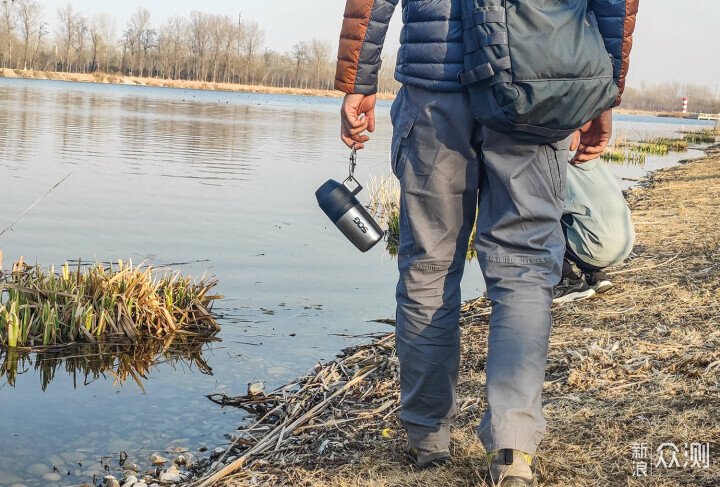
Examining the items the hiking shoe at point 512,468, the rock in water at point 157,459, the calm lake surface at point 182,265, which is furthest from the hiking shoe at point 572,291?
the hiking shoe at point 512,468

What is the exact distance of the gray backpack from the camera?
261cm

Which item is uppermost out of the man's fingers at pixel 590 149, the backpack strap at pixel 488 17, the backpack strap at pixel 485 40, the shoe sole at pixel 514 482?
the backpack strap at pixel 488 17

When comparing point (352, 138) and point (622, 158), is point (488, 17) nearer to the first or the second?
point (352, 138)

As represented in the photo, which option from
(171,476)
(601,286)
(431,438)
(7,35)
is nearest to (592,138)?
(431,438)

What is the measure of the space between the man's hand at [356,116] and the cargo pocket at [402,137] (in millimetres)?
208

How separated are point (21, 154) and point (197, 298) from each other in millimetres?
13935

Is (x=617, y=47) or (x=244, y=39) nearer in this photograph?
(x=617, y=47)

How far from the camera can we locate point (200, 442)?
15.0ft

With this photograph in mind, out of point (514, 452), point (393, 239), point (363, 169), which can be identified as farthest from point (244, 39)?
point (514, 452)

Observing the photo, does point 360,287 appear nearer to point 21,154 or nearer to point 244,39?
point 21,154

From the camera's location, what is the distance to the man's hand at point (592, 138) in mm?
3160

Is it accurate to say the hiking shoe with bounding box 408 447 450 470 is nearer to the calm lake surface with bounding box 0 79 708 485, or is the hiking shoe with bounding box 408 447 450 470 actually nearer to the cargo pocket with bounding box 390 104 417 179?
the cargo pocket with bounding box 390 104 417 179

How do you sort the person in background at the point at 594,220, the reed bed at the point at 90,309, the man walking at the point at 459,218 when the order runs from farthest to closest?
the reed bed at the point at 90,309, the person in background at the point at 594,220, the man walking at the point at 459,218

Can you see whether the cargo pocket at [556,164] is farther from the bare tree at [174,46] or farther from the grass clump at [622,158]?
the bare tree at [174,46]
